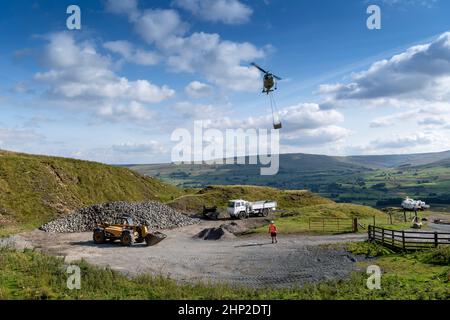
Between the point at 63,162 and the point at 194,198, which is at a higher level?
the point at 63,162

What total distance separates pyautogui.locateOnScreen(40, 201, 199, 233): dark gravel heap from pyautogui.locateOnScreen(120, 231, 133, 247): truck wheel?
38.4 ft

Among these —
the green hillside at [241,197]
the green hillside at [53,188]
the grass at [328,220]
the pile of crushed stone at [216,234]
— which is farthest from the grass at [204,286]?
the green hillside at [241,197]

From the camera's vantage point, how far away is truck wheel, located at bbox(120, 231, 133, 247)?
3556 cm

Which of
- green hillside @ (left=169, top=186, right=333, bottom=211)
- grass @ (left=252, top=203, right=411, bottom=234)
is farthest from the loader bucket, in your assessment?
green hillside @ (left=169, top=186, right=333, bottom=211)

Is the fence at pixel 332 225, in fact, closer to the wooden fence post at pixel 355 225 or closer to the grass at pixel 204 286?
the wooden fence post at pixel 355 225

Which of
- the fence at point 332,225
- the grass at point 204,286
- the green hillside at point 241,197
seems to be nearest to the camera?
the grass at point 204,286

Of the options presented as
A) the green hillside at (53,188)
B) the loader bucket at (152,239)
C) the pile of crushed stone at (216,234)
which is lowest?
the pile of crushed stone at (216,234)

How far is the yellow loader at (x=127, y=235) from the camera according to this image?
35.7 metres

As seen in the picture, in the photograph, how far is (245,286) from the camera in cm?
2127

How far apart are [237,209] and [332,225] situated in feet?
47.9

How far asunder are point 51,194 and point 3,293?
4227 centimetres

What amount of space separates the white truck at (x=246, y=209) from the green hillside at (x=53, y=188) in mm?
23895
